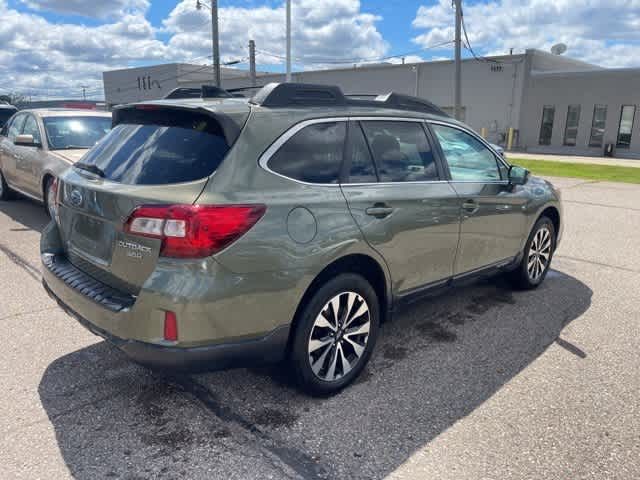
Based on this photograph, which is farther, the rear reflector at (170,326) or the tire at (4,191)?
the tire at (4,191)

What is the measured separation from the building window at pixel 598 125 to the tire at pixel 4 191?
89.7ft

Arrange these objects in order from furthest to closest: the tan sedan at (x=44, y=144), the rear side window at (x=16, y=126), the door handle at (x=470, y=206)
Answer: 1. the rear side window at (x=16, y=126)
2. the tan sedan at (x=44, y=144)
3. the door handle at (x=470, y=206)

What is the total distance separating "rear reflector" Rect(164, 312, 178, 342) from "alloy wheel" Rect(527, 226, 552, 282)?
372 centimetres

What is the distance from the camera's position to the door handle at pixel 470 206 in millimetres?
4039

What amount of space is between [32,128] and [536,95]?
27490 mm

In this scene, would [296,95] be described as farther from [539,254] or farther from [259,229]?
[539,254]

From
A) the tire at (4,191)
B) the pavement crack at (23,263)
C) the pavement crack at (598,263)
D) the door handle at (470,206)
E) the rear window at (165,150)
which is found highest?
the rear window at (165,150)

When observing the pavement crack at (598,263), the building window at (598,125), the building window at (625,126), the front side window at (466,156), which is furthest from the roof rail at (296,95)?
the building window at (598,125)

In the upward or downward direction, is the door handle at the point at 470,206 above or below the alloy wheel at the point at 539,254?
above

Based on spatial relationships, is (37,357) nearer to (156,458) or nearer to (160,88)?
(156,458)

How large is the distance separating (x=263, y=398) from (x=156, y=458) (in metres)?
0.76

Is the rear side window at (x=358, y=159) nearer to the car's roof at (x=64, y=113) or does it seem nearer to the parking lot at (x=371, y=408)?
the parking lot at (x=371, y=408)

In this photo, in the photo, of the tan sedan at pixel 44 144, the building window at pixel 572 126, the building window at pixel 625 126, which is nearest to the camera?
the tan sedan at pixel 44 144

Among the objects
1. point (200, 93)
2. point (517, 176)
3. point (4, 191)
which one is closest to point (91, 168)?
point (200, 93)
